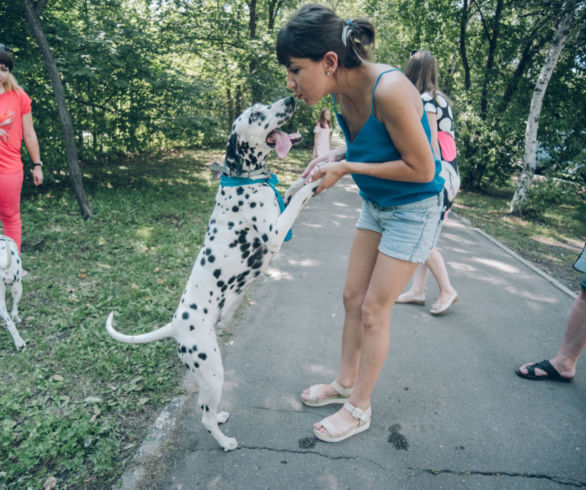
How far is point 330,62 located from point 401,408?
240cm

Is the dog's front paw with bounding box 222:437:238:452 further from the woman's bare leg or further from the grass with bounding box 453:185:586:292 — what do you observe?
the grass with bounding box 453:185:586:292

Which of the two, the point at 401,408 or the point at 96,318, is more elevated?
the point at 401,408

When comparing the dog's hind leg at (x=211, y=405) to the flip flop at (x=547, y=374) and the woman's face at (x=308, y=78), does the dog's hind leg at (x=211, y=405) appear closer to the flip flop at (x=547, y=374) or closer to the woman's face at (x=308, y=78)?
the woman's face at (x=308, y=78)

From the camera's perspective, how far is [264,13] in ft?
56.9

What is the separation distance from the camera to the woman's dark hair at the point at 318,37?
182cm

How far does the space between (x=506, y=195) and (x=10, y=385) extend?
1250 centimetres

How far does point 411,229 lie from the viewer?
7.16ft

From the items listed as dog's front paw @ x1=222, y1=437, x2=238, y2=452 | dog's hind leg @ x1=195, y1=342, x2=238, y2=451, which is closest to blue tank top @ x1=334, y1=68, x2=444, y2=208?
dog's hind leg @ x1=195, y1=342, x2=238, y2=451

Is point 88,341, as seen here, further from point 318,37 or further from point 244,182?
point 318,37

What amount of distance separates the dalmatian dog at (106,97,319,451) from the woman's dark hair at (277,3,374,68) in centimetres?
39

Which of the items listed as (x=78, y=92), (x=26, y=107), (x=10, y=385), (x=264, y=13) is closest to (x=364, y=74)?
(x=10, y=385)

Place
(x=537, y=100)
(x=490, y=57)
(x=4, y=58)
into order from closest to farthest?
1. (x=4, y=58)
2. (x=537, y=100)
3. (x=490, y=57)

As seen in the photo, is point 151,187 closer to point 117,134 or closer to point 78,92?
point 117,134

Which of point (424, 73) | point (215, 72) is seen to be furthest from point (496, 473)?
point (215, 72)
